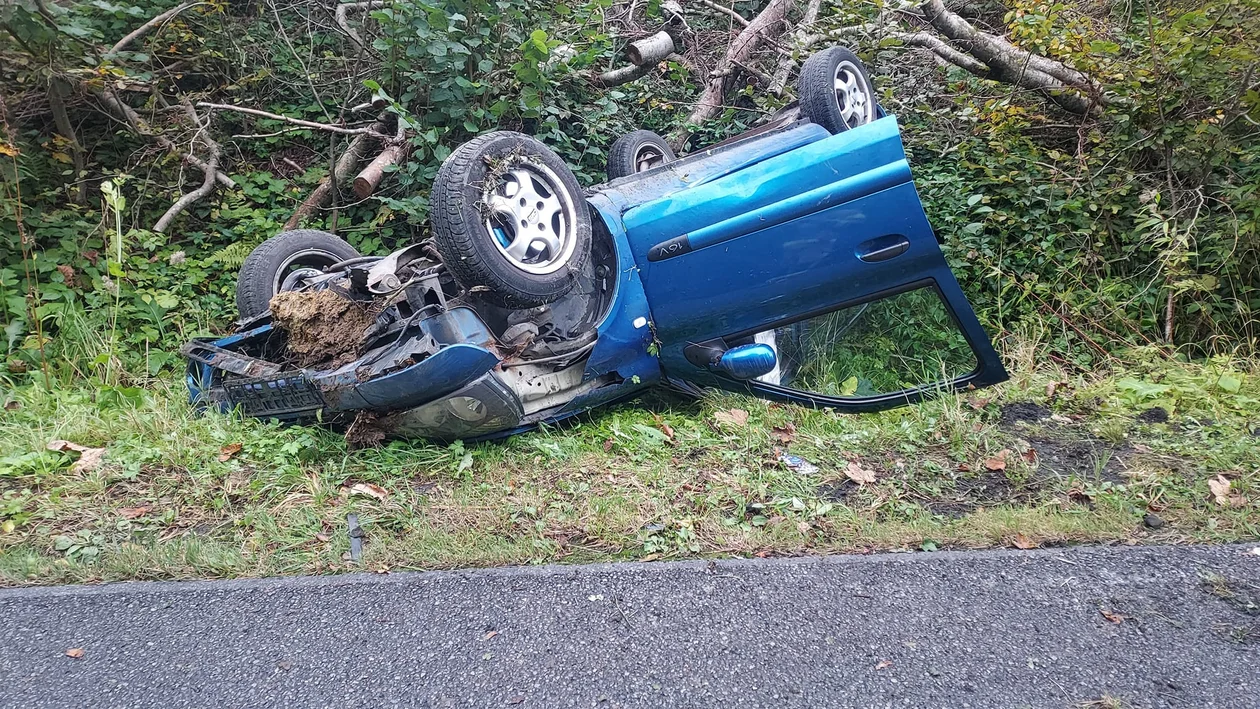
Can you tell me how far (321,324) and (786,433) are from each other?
224cm

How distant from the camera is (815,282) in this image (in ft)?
11.0

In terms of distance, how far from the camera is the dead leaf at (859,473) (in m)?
3.00

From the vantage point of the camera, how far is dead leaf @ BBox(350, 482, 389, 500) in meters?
3.07

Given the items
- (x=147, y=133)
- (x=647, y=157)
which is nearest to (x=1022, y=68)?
(x=647, y=157)

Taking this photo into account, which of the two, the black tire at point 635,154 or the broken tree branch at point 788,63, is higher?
the broken tree branch at point 788,63

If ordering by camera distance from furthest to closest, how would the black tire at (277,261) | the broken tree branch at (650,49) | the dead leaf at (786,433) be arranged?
the broken tree branch at (650,49) → the black tire at (277,261) → the dead leaf at (786,433)

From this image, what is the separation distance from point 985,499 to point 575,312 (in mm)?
2031

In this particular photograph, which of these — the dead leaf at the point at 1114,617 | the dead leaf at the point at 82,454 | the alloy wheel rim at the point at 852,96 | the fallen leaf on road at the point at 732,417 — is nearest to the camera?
the dead leaf at the point at 1114,617

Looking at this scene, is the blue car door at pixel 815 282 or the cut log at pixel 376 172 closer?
the blue car door at pixel 815 282

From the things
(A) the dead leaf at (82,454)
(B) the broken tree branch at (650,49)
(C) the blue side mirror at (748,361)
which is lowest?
(C) the blue side mirror at (748,361)

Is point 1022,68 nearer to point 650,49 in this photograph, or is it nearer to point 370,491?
point 650,49

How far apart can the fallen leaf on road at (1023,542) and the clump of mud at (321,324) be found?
277 cm

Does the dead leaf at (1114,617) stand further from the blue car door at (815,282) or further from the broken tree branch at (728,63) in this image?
the broken tree branch at (728,63)

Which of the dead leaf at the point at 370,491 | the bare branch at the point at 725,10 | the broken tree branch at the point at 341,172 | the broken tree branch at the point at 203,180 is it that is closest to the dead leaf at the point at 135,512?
the dead leaf at the point at 370,491
